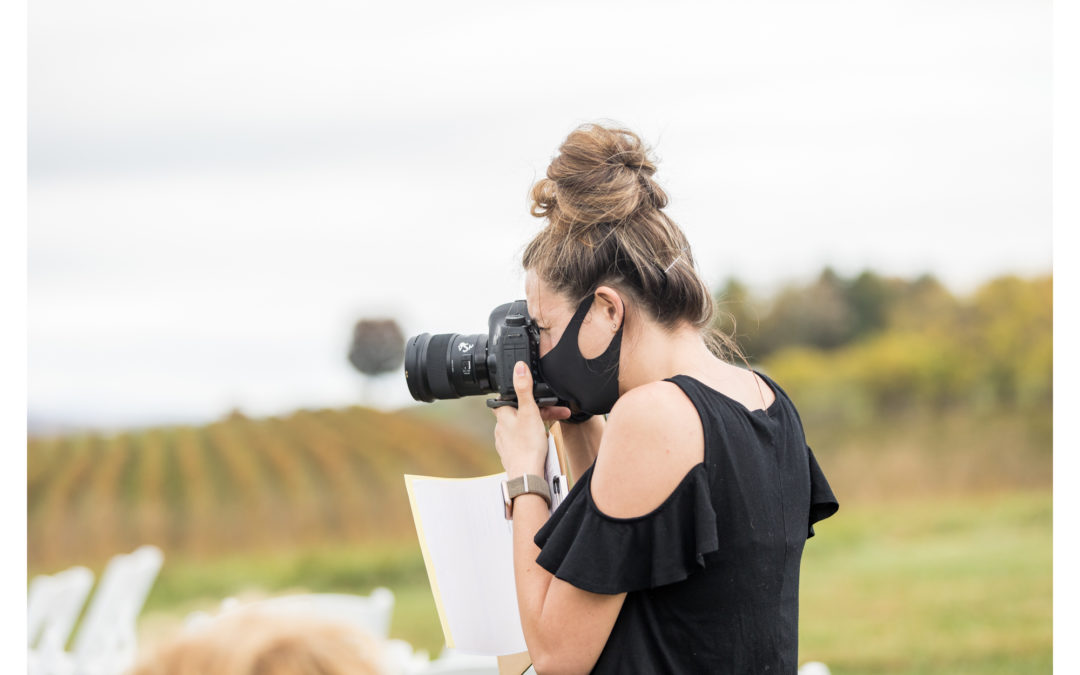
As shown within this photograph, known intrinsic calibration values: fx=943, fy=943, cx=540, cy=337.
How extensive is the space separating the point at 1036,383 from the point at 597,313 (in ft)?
31.8

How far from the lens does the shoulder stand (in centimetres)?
129

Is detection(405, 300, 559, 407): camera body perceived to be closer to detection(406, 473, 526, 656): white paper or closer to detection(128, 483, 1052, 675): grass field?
detection(406, 473, 526, 656): white paper

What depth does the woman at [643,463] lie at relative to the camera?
1.30 m

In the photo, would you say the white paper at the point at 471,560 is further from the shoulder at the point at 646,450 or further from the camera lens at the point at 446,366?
the shoulder at the point at 646,450

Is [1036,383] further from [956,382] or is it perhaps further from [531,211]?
[531,211]

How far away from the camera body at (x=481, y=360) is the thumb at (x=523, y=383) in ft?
0.05

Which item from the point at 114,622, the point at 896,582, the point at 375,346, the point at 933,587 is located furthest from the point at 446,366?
the point at 375,346

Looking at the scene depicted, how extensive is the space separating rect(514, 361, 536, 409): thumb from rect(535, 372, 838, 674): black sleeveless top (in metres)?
0.21

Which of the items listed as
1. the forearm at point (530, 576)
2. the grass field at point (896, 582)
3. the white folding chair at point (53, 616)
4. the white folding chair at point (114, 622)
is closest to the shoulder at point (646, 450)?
the forearm at point (530, 576)

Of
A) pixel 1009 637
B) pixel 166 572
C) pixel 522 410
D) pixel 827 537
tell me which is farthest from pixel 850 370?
pixel 522 410

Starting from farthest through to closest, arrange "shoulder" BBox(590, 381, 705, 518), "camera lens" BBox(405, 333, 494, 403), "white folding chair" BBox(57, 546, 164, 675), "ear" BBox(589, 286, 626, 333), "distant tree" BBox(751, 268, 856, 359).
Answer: "distant tree" BBox(751, 268, 856, 359)
"white folding chair" BBox(57, 546, 164, 675)
"camera lens" BBox(405, 333, 494, 403)
"ear" BBox(589, 286, 626, 333)
"shoulder" BBox(590, 381, 705, 518)

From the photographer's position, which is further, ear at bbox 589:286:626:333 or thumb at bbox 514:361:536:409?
thumb at bbox 514:361:536:409

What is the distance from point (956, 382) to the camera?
9.88m

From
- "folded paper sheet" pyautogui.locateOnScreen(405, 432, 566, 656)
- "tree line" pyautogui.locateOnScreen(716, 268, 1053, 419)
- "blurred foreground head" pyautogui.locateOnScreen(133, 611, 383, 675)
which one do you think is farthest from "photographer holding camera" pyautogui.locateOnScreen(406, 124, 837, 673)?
"tree line" pyautogui.locateOnScreen(716, 268, 1053, 419)
